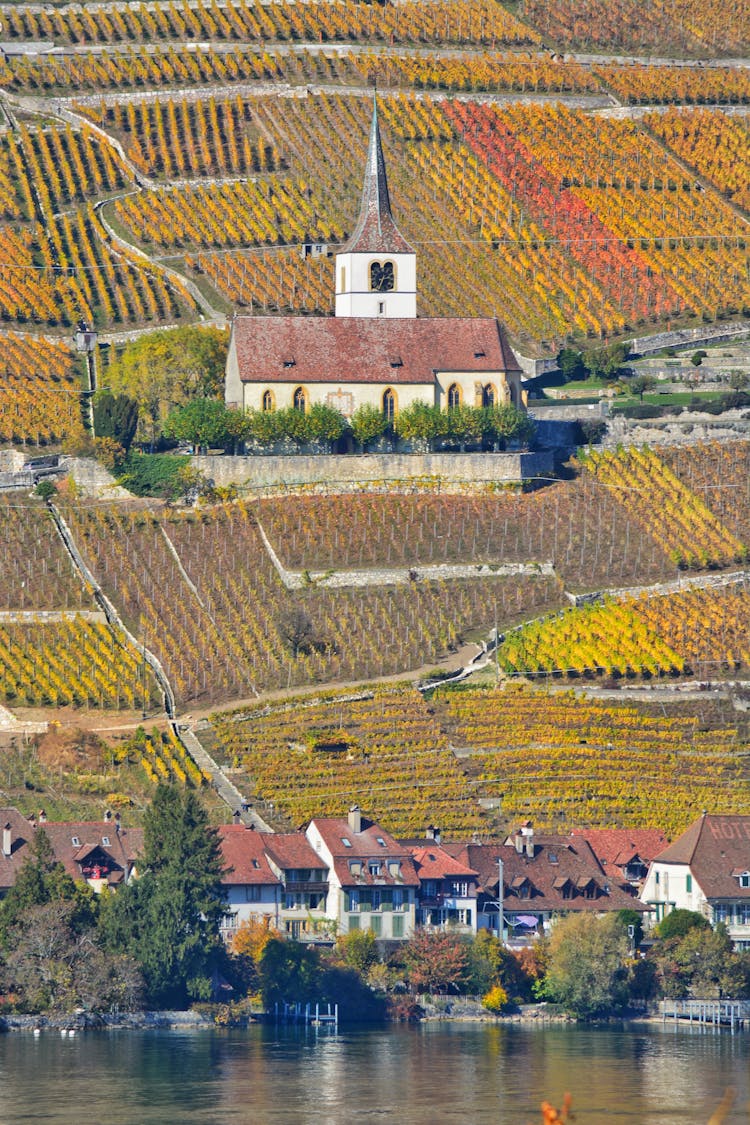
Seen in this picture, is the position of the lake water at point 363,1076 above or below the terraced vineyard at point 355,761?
Result: below

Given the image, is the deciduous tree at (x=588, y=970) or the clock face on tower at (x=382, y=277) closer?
the deciduous tree at (x=588, y=970)

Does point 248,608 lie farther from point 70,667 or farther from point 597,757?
point 597,757

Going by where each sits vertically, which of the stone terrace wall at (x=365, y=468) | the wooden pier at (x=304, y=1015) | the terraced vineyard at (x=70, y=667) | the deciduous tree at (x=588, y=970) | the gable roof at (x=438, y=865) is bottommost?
the wooden pier at (x=304, y=1015)

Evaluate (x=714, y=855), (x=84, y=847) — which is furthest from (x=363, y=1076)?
(x=714, y=855)

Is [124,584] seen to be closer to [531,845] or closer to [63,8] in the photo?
[531,845]

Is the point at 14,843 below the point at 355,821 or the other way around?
below

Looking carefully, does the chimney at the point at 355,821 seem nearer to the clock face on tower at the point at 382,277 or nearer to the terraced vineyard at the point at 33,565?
the terraced vineyard at the point at 33,565

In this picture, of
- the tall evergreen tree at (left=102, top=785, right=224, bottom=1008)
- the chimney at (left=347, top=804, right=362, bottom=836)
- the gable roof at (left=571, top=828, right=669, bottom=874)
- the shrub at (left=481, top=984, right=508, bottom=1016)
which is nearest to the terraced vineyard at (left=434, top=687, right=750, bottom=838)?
the gable roof at (left=571, top=828, right=669, bottom=874)

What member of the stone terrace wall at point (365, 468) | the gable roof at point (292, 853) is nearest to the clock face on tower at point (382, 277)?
the stone terrace wall at point (365, 468)
